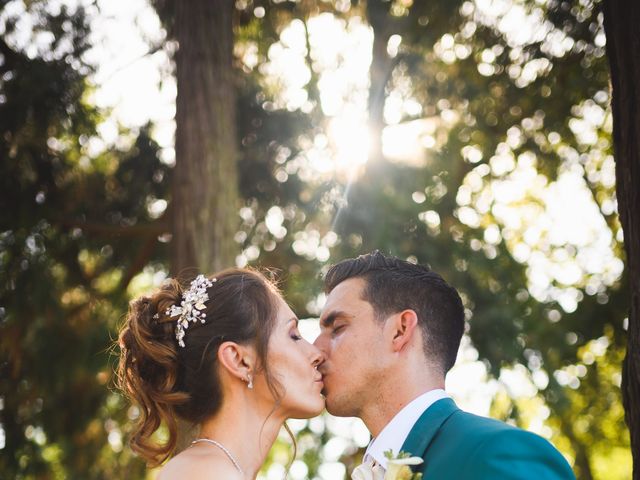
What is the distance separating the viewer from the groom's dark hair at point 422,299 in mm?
3695

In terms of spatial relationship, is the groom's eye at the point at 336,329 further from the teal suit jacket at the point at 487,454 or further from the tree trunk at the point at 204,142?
the tree trunk at the point at 204,142

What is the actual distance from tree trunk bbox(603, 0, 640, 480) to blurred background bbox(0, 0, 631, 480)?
11.2 feet

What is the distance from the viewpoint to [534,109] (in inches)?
352

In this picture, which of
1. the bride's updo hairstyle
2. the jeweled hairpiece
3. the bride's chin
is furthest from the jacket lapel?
the jeweled hairpiece

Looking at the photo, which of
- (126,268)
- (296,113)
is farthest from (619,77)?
(126,268)

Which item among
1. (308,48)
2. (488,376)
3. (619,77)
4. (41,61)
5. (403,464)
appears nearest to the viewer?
(403,464)

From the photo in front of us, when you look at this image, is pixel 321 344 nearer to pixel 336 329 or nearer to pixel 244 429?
pixel 336 329

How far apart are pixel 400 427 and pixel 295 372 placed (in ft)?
2.02

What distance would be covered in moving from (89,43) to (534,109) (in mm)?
4596

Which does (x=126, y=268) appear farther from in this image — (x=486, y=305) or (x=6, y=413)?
(x=486, y=305)

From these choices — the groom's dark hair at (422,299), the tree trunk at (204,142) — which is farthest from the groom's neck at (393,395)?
the tree trunk at (204,142)

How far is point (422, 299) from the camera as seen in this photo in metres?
3.80

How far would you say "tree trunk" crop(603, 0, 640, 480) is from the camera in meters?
3.23

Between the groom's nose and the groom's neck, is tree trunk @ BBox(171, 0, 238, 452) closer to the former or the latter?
the groom's nose
